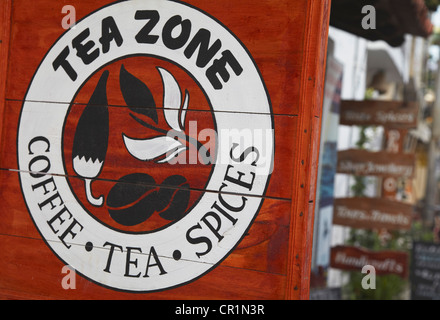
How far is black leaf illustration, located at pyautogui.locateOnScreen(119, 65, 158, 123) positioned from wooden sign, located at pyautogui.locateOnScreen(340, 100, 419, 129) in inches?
129

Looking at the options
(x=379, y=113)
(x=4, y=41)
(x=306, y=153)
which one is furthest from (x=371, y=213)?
(x=4, y=41)

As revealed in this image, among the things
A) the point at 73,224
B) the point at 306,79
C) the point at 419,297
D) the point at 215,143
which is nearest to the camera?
the point at 306,79

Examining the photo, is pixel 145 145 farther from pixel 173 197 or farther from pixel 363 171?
pixel 363 171

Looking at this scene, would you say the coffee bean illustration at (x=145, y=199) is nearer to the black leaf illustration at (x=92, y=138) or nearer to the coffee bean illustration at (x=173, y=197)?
the coffee bean illustration at (x=173, y=197)

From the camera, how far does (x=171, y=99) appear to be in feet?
6.20

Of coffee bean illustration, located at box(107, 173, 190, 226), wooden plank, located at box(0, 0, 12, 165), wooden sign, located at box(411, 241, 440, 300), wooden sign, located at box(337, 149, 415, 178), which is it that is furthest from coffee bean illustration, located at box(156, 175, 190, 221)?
wooden sign, located at box(411, 241, 440, 300)

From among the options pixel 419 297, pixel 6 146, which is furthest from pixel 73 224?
pixel 419 297

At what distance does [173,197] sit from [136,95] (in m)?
0.42

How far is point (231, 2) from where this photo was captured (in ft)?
6.01

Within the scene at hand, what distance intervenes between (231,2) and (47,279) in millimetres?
1267

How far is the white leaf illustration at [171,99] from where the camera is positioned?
74.0 inches

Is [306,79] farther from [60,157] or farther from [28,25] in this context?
[28,25]

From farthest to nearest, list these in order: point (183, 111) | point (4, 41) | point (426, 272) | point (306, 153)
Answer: point (426, 272) → point (4, 41) → point (183, 111) → point (306, 153)

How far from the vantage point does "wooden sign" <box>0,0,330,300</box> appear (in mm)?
1746
